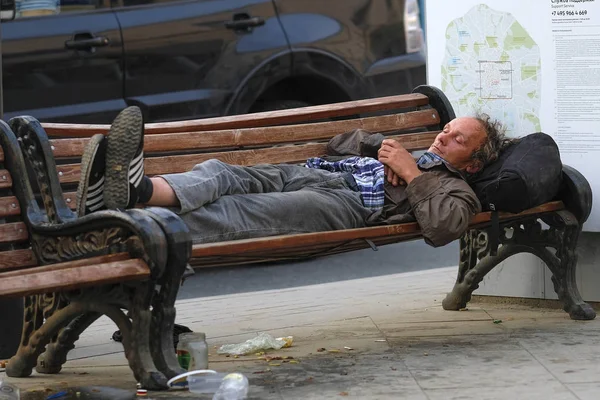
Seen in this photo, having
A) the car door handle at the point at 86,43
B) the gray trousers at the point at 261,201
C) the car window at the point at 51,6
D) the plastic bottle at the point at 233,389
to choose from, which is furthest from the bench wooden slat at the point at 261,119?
the car window at the point at 51,6

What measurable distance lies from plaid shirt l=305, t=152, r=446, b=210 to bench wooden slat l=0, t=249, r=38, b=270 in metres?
1.61

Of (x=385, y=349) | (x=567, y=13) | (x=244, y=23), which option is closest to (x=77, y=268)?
(x=385, y=349)

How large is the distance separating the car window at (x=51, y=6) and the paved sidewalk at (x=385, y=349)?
210 centimetres

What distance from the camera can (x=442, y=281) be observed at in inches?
326

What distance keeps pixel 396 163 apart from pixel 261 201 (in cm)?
76

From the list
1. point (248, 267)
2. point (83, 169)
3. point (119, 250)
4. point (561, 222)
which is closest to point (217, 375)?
point (119, 250)

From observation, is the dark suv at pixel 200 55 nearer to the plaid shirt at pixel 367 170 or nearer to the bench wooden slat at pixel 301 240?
the plaid shirt at pixel 367 170

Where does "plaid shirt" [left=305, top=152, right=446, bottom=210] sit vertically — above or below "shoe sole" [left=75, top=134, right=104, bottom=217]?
below

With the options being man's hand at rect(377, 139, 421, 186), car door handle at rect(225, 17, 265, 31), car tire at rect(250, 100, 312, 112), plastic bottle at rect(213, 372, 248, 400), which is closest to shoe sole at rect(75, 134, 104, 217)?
plastic bottle at rect(213, 372, 248, 400)

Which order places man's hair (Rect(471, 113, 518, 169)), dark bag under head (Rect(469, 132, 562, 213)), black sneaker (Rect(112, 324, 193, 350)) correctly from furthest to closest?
man's hair (Rect(471, 113, 518, 169)), dark bag under head (Rect(469, 132, 562, 213)), black sneaker (Rect(112, 324, 193, 350))

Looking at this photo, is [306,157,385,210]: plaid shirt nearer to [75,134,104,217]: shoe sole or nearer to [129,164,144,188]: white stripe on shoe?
[129,164,144,188]: white stripe on shoe

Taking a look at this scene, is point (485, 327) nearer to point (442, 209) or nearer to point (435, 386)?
point (442, 209)

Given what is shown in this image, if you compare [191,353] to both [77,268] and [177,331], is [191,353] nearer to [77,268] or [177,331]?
[177,331]

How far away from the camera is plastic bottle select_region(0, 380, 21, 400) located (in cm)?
518
